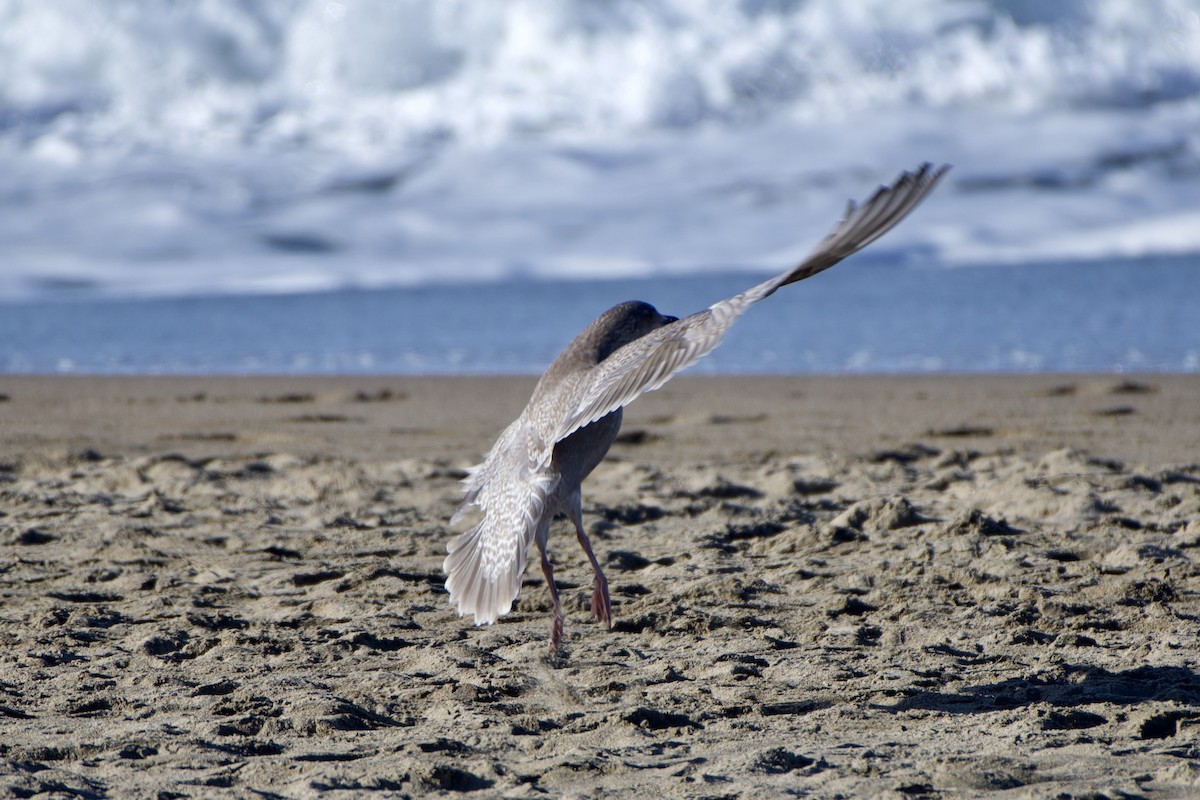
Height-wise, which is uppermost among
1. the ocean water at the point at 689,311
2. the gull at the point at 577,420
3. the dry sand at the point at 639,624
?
the ocean water at the point at 689,311

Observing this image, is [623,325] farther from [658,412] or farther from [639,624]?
[658,412]

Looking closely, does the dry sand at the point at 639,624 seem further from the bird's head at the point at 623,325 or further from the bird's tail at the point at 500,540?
the bird's head at the point at 623,325

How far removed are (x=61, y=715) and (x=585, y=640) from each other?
1611mm

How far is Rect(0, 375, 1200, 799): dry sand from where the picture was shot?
3.20 metres

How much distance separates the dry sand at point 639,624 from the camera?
10.5 ft

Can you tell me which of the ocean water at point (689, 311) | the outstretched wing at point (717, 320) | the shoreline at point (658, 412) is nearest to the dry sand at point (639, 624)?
the shoreline at point (658, 412)

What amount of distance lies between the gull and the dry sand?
23cm

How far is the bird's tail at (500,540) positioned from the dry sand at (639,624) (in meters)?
0.19

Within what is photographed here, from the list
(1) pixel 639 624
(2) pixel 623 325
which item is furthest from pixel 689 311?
(1) pixel 639 624

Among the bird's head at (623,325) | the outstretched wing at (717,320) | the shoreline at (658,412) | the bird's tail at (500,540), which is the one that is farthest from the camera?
the shoreline at (658,412)

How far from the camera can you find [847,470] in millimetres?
7191

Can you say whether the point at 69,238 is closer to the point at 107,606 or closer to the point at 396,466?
the point at 396,466

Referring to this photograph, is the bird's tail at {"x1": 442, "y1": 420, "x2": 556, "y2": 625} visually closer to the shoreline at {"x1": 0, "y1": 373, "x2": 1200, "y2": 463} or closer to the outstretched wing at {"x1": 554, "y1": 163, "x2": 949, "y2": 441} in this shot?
the outstretched wing at {"x1": 554, "y1": 163, "x2": 949, "y2": 441}

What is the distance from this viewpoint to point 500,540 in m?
4.41
